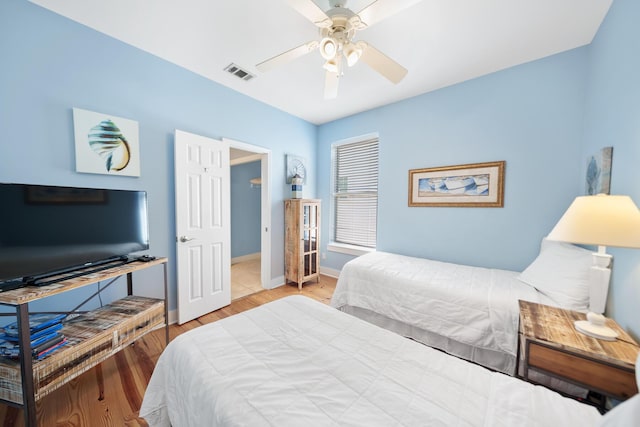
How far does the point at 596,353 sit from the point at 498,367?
36.1 inches

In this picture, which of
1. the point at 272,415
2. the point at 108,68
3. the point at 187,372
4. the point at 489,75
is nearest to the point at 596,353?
the point at 272,415

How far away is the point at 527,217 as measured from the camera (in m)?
2.31

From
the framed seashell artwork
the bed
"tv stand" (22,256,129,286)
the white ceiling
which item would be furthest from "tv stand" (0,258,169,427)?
the white ceiling

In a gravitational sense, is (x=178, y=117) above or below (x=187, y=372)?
above

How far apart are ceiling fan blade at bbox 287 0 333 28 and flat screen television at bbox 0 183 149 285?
1.89 meters

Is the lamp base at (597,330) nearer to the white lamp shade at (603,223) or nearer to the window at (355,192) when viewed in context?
the white lamp shade at (603,223)

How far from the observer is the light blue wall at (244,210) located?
5047 mm

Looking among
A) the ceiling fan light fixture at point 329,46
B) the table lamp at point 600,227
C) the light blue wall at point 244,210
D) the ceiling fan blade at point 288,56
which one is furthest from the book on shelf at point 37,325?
the light blue wall at point 244,210

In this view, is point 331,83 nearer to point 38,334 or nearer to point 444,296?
point 444,296

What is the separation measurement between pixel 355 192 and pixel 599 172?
8.41 feet

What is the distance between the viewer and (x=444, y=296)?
1919 mm

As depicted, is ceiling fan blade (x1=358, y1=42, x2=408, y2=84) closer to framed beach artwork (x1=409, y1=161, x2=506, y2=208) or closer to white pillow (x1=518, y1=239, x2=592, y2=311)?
framed beach artwork (x1=409, y1=161, x2=506, y2=208)

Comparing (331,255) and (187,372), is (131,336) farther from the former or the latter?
(331,255)

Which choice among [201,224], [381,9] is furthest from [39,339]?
[381,9]
